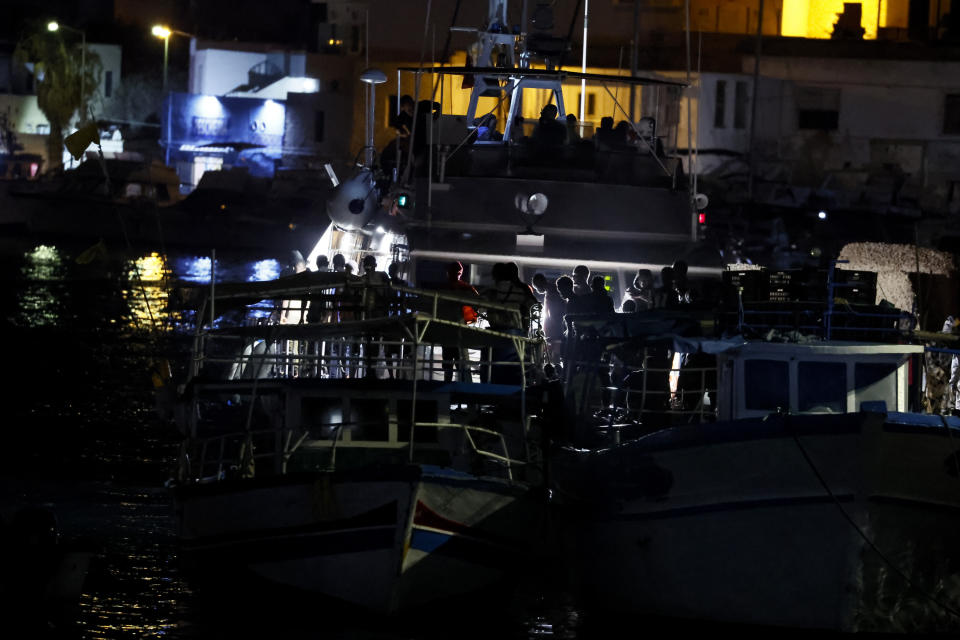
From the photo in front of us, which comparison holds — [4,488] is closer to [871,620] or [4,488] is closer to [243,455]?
[243,455]

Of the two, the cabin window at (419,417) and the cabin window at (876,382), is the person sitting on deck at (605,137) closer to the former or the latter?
the cabin window at (419,417)

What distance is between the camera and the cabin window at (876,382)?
12898 millimetres

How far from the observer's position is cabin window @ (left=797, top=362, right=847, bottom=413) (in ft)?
42.3

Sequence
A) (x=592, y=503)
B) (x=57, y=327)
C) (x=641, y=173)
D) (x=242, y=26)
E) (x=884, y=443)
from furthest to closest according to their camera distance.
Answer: (x=242, y=26) < (x=57, y=327) < (x=641, y=173) < (x=592, y=503) < (x=884, y=443)

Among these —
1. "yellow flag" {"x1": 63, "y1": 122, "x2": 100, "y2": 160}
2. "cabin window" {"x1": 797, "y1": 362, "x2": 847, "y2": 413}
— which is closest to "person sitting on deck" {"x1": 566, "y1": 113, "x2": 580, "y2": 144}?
"yellow flag" {"x1": 63, "y1": 122, "x2": 100, "y2": 160}

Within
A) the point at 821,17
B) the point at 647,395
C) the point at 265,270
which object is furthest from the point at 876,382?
the point at 821,17

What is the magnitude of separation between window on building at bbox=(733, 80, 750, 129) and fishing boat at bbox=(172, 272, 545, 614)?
124 ft

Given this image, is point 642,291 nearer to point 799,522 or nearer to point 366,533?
point 799,522

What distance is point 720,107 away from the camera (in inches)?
2016

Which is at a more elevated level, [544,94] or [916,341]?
[544,94]

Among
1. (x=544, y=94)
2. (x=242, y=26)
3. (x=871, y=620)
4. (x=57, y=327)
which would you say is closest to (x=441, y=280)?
(x=871, y=620)

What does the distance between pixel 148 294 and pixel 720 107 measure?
66.4 ft

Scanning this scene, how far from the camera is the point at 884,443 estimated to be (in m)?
11.6

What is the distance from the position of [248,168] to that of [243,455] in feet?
182
